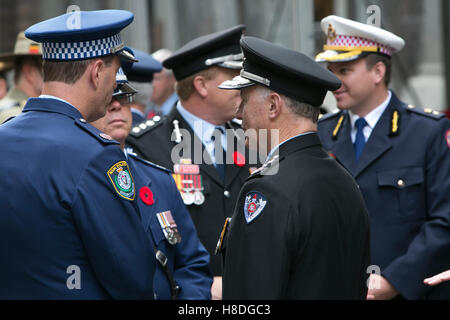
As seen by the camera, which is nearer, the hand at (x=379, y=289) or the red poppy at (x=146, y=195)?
the red poppy at (x=146, y=195)

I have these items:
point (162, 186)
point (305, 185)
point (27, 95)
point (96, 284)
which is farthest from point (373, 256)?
point (27, 95)

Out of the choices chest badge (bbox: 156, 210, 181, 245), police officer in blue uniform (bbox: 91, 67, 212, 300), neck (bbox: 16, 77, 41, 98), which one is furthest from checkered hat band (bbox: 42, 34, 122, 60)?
neck (bbox: 16, 77, 41, 98)

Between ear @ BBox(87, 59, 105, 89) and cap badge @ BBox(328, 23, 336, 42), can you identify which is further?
cap badge @ BBox(328, 23, 336, 42)

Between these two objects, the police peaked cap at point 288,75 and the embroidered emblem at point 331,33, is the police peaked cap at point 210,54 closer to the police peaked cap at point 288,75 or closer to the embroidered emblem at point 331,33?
the embroidered emblem at point 331,33

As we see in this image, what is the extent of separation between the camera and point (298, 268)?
212 cm

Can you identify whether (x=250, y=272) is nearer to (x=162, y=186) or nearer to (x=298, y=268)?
(x=298, y=268)

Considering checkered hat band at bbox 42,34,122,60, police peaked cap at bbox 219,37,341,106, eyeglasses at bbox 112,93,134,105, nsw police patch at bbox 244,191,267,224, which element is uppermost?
checkered hat band at bbox 42,34,122,60

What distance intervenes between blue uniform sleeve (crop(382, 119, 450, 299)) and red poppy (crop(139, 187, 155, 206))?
51.6 inches

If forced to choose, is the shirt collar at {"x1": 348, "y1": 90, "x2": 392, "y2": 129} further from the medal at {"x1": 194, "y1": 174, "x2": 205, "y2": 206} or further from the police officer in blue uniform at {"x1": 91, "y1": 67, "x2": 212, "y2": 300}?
the police officer in blue uniform at {"x1": 91, "y1": 67, "x2": 212, "y2": 300}

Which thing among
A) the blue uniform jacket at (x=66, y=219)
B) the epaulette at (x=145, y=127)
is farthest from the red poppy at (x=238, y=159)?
the blue uniform jacket at (x=66, y=219)

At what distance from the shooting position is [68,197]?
6.71 ft

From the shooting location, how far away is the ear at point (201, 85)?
3676mm

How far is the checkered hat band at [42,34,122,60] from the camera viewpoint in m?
2.24

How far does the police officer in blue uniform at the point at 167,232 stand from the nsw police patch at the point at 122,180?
22.8 inches
